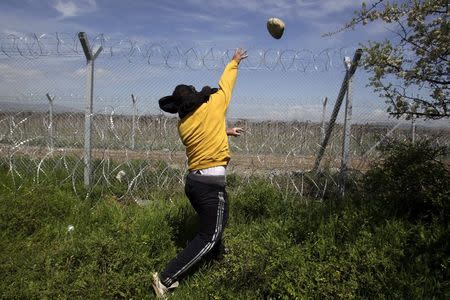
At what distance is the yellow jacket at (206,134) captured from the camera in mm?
3301

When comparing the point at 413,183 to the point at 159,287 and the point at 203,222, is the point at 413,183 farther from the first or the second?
the point at 159,287

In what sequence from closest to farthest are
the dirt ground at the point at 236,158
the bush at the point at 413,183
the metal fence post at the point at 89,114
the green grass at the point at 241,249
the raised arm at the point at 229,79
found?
the green grass at the point at 241,249, the raised arm at the point at 229,79, the bush at the point at 413,183, the metal fence post at the point at 89,114, the dirt ground at the point at 236,158

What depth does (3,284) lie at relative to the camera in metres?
3.22

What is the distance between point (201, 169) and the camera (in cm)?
331

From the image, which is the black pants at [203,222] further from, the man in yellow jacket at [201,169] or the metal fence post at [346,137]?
the metal fence post at [346,137]

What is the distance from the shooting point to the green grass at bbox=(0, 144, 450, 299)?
10.2ft

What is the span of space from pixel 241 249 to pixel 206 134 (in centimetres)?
105

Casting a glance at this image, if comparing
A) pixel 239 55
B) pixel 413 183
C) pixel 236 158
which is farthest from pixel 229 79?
pixel 236 158

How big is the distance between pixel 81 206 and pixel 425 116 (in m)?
4.06

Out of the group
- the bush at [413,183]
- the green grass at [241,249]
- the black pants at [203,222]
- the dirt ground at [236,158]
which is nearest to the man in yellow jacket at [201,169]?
the black pants at [203,222]

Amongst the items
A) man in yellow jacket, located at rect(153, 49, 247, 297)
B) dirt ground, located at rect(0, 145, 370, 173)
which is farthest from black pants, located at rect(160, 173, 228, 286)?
dirt ground, located at rect(0, 145, 370, 173)

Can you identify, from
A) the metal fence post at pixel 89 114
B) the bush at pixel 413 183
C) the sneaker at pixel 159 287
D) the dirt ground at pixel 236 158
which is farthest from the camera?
the dirt ground at pixel 236 158

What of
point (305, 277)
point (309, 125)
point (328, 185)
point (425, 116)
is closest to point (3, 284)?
point (305, 277)

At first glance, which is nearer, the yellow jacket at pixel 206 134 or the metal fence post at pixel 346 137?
the yellow jacket at pixel 206 134
